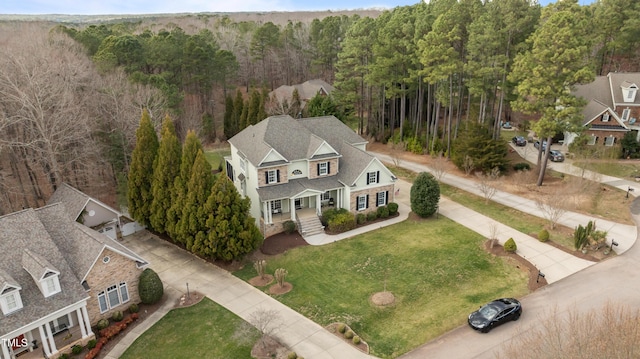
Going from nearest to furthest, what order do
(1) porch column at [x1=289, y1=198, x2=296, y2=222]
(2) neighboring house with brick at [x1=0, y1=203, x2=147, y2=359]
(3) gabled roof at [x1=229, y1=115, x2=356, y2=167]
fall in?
(2) neighboring house with brick at [x1=0, y1=203, x2=147, y2=359], (1) porch column at [x1=289, y1=198, x2=296, y2=222], (3) gabled roof at [x1=229, y1=115, x2=356, y2=167]

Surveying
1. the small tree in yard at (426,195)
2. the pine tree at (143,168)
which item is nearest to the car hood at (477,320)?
the small tree in yard at (426,195)

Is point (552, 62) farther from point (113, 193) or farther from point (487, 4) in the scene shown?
point (113, 193)

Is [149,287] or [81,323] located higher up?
[149,287]

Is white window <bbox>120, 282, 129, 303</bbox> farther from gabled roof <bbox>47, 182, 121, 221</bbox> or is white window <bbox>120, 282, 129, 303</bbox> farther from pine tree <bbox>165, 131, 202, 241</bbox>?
gabled roof <bbox>47, 182, 121, 221</bbox>

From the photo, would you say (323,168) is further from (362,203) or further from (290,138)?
(362,203)

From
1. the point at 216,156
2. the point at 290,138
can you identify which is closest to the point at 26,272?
the point at 290,138

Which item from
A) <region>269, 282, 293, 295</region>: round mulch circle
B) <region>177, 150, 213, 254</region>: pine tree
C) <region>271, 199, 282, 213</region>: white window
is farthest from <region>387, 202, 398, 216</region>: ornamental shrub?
<region>177, 150, 213, 254</region>: pine tree
